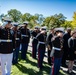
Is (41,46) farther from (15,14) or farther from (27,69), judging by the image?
(15,14)

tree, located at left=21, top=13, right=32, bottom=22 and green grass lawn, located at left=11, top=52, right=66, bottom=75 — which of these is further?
tree, located at left=21, top=13, right=32, bottom=22

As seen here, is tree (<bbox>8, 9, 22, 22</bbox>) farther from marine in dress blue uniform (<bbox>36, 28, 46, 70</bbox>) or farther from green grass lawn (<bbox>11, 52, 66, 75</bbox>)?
marine in dress blue uniform (<bbox>36, 28, 46, 70</bbox>)

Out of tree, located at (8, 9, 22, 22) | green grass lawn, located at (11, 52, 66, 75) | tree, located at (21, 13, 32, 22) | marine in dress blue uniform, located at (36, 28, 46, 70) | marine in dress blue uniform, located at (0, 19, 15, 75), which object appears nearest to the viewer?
marine in dress blue uniform, located at (0, 19, 15, 75)

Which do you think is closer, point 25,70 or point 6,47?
point 6,47

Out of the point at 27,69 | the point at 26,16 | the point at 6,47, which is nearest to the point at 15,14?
the point at 26,16

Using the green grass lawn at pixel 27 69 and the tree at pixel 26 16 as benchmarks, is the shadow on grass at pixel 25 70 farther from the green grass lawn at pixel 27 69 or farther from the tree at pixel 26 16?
the tree at pixel 26 16

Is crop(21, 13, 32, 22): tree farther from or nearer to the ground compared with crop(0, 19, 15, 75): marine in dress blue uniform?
farther from the ground

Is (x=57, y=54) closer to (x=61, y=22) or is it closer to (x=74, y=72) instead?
(x=74, y=72)

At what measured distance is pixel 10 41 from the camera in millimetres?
7738

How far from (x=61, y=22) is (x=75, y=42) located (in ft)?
269

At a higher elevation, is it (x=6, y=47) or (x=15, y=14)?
(x=15, y=14)

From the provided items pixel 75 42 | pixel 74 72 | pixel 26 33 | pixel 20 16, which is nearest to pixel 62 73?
pixel 74 72

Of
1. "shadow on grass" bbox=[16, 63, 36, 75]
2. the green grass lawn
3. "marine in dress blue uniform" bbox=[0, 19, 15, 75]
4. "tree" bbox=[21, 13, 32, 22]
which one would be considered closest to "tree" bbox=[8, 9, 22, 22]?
"tree" bbox=[21, 13, 32, 22]

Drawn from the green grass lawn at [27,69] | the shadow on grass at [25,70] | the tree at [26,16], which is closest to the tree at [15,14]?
the tree at [26,16]
